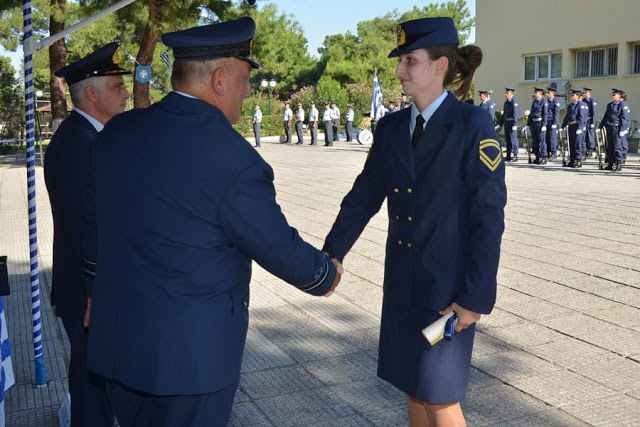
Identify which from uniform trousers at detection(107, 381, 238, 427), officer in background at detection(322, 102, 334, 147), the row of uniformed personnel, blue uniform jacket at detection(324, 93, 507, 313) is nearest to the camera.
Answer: uniform trousers at detection(107, 381, 238, 427)

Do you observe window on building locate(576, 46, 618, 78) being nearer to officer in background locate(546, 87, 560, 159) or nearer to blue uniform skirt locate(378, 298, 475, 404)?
officer in background locate(546, 87, 560, 159)

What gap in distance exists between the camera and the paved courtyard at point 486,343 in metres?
3.96

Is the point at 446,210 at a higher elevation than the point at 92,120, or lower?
lower

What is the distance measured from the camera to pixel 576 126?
18.1 meters

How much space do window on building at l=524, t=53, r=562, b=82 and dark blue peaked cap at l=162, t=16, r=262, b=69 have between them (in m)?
29.7

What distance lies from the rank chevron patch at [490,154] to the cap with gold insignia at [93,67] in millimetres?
1884

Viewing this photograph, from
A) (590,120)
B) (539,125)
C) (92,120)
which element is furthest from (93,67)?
(539,125)

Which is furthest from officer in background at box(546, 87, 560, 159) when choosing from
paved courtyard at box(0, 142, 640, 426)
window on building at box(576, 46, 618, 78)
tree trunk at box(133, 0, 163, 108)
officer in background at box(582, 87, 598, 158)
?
paved courtyard at box(0, 142, 640, 426)

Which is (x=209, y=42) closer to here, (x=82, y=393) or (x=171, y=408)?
(x=171, y=408)

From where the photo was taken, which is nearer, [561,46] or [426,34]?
[426,34]

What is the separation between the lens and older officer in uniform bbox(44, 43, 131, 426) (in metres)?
3.30

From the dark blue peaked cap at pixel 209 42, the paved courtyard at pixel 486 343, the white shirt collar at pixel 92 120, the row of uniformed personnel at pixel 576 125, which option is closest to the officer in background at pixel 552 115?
the row of uniformed personnel at pixel 576 125

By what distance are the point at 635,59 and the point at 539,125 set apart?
9.53 metres

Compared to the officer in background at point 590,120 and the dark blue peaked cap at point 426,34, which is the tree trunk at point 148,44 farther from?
the dark blue peaked cap at point 426,34
